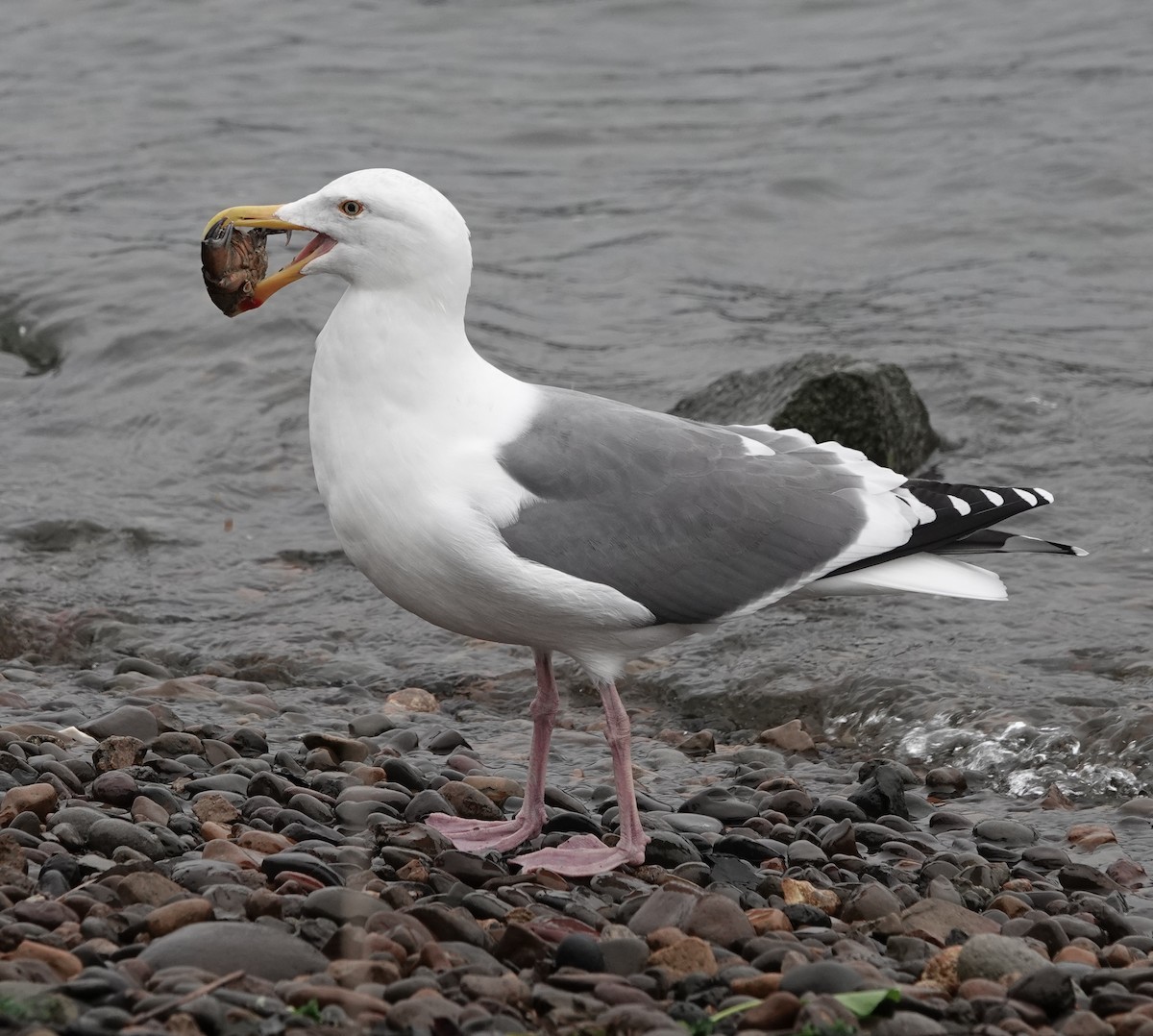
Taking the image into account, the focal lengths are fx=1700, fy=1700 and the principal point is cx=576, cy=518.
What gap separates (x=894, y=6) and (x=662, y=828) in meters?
16.5

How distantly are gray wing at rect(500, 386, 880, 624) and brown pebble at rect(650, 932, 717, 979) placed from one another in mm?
1616

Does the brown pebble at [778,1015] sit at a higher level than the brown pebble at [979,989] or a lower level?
higher

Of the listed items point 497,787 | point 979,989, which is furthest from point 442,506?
point 979,989

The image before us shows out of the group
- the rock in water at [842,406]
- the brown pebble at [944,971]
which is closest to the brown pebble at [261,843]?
the brown pebble at [944,971]

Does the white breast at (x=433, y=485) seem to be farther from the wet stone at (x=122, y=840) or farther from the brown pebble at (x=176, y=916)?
the brown pebble at (x=176, y=916)

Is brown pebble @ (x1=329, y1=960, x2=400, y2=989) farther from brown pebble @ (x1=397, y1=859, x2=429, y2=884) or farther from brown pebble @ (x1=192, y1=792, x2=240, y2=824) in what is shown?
brown pebble @ (x1=192, y1=792, x2=240, y2=824)

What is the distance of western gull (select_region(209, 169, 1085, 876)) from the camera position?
583 centimetres

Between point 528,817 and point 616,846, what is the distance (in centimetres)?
39

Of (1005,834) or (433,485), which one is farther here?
(1005,834)

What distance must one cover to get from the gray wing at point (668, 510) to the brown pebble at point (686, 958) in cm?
162

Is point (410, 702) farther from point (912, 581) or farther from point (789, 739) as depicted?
point (912, 581)

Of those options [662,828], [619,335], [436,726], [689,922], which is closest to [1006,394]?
[619,335]

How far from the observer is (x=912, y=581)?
6.54m

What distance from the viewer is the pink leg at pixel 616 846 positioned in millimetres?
5852
